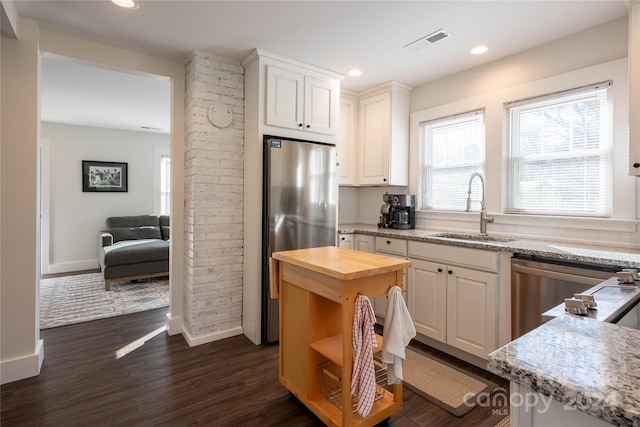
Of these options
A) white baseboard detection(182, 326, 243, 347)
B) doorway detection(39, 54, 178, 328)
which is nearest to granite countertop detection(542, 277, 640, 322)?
white baseboard detection(182, 326, 243, 347)

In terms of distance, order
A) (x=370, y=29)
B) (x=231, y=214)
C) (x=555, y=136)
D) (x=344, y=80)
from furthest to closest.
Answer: (x=344, y=80)
(x=231, y=214)
(x=555, y=136)
(x=370, y=29)

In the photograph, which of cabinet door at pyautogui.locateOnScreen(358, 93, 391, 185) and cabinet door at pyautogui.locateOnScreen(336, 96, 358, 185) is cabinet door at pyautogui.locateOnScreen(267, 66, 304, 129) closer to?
cabinet door at pyautogui.locateOnScreen(336, 96, 358, 185)

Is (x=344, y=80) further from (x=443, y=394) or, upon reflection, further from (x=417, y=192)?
(x=443, y=394)

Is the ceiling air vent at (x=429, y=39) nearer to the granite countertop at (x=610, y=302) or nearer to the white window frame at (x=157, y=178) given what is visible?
the granite countertop at (x=610, y=302)

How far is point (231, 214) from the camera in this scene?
309cm

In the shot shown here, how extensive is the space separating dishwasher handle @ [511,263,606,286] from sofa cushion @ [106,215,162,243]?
18.3 feet

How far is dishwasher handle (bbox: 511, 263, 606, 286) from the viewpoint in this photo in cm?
191

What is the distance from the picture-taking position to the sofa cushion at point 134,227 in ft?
18.2

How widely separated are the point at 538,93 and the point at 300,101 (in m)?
2.01

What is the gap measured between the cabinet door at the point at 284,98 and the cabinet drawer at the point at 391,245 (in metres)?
1.34

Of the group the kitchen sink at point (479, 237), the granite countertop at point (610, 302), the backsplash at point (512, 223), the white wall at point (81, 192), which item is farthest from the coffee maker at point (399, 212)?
the white wall at point (81, 192)

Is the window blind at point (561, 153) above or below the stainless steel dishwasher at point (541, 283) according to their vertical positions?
above

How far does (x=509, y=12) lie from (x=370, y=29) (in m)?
0.94

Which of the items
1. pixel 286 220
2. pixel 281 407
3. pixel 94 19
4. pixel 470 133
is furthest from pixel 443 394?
pixel 94 19
